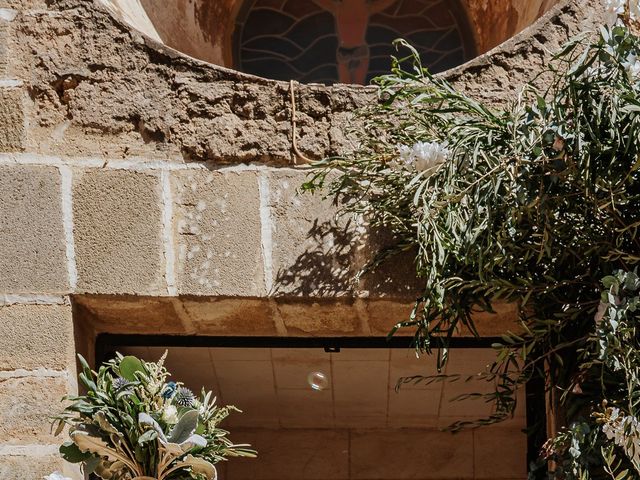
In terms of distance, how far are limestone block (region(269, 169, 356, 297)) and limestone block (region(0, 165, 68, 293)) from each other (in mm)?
586

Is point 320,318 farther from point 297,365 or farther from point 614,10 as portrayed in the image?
point 614,10

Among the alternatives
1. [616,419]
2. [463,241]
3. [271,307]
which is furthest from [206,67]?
[616,419]

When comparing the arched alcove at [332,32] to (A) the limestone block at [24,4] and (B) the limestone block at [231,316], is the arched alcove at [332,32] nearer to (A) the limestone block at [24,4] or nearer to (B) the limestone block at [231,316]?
(A) the limestone block at [24,4]

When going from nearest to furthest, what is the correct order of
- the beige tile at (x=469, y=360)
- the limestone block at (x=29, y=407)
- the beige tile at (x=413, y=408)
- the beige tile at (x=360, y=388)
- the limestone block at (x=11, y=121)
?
the limestone block at (x=29, y=407) < the limestone block at (x=11, y=121) < the beige tile at (x=469, y=360) < the beige tile at (x=360, y=388) < the beige tile at (x=413, y=408)

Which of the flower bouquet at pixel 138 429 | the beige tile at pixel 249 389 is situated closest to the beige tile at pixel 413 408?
the beige tile at pixel 249 389

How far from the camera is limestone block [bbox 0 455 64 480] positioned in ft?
13.1

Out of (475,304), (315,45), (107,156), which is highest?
(315,45)

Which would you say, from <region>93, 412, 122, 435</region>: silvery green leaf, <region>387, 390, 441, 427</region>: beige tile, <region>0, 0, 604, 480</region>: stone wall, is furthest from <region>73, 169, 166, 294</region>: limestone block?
<region>387, 390, 441, 427</region>: beige tile

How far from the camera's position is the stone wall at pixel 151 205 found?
4.16 meters

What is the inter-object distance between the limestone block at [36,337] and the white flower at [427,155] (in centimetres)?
102

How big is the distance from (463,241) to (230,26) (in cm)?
184

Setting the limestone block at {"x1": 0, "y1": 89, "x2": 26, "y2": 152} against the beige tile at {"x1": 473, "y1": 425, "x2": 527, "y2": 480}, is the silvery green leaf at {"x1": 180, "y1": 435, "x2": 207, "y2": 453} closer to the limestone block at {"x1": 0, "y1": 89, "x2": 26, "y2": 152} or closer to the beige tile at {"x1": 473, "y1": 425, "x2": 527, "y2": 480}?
the limestone block at {"x1": 0, "y1": 89, "x2": 26, "y2": 152}

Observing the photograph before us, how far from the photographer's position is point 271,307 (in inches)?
165

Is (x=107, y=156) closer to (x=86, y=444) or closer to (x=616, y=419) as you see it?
(x=86, y=444)
